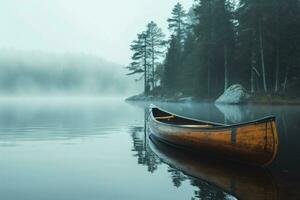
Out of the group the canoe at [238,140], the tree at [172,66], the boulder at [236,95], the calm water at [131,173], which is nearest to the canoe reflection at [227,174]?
the calm water at [131,173]

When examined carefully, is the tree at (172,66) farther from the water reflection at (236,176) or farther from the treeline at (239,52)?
the water reflection at (236,176)

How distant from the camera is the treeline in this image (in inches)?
1854

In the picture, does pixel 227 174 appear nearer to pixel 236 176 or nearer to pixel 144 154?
pixel 236 176

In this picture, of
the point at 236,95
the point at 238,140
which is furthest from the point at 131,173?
the point at 236,95

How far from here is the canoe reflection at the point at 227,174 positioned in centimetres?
955

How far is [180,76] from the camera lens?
7088 centimetres

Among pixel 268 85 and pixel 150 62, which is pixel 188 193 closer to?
pixel 268 85

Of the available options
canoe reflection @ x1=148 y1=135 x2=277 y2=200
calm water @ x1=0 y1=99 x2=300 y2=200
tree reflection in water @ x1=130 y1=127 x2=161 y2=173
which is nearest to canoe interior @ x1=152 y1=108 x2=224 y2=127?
tree reflection in water @ x1=130 y1=127 x2=161 y2=173

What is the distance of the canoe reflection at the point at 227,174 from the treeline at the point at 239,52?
35.0m

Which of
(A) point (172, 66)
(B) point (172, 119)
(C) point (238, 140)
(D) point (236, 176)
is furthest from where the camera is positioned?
(A) point (172, 66)

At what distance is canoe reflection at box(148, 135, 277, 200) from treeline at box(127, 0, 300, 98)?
35022mm

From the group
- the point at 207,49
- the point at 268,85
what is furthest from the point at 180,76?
the point at 268,85

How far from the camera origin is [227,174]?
37.6 feet

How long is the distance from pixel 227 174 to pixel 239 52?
1630 inches
